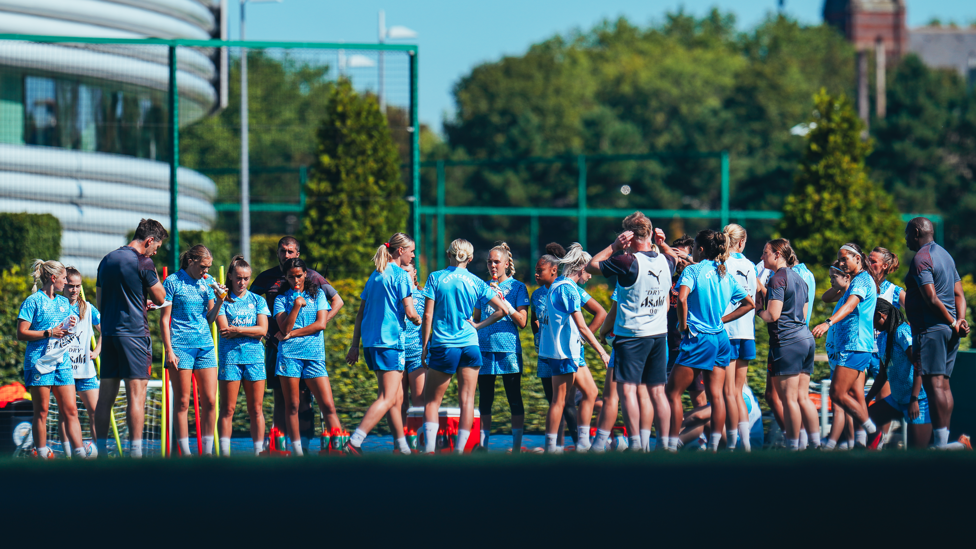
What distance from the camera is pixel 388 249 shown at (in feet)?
25.0

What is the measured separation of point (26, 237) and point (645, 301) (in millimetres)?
9468

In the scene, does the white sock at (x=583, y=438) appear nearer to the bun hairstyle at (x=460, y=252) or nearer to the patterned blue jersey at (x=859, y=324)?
the bun hairstyle at (x=460, y=252)

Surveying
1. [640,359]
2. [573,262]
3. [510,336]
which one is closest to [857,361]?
[640,359]

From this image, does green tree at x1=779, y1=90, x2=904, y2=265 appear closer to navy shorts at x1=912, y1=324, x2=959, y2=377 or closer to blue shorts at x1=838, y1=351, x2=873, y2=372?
blue shorts at x1=838, y1=351, x2=873, y2=372

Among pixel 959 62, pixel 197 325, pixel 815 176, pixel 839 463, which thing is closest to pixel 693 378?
pixel 197 325

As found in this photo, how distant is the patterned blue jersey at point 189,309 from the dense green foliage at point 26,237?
22.2ft

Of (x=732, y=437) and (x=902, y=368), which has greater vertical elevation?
(x=902, y=368)

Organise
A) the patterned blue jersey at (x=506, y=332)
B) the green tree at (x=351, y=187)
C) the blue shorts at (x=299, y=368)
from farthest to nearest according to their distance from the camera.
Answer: the green tree at (x=351, y=187) < the patterned blue jersey at (x=506, y=332) < the blue shorts at (x=299, y=368)

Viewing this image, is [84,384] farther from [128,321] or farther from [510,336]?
[510,336]

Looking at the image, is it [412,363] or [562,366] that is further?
[412,363]

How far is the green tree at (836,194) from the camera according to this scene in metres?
22.2

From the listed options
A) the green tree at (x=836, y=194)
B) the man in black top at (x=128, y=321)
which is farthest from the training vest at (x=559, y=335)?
the green tree at (x=836, y=194)

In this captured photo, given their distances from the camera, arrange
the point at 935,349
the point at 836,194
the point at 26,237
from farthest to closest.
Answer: the point at 836,194 → the point at 26,237 → the point at 935,349

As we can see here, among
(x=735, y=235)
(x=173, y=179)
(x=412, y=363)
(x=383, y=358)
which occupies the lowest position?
(x=412, y=363)
